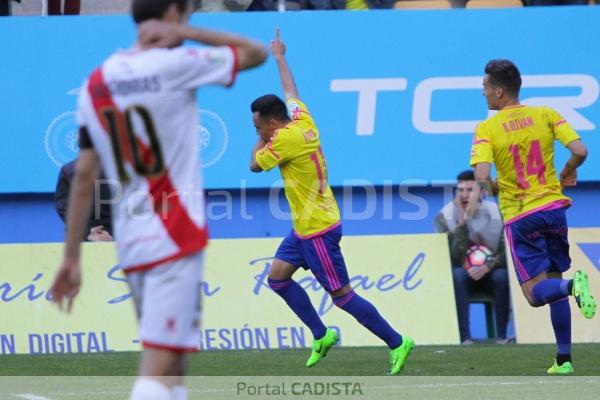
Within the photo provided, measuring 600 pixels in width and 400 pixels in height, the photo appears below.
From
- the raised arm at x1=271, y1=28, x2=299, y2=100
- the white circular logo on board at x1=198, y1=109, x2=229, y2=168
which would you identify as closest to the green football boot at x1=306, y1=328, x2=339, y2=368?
the raised arm at x1=271, y1=28, x2=299, y2=100

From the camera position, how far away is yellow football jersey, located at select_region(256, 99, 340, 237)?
10.1 metres

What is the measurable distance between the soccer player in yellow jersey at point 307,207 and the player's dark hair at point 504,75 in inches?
66.6

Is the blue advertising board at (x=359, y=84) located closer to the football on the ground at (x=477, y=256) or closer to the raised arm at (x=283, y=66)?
the football on the ground at (x=477, y=256)

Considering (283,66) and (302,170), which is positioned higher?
(283,66)

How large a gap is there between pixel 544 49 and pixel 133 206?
1029 cm

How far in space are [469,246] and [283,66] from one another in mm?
3953

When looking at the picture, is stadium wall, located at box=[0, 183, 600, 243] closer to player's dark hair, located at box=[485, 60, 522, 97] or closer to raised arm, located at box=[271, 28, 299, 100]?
raised arm, located at box=[271, 28, 299, 100]

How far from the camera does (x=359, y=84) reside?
1427 cm

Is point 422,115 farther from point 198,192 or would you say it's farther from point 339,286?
point 198,192
